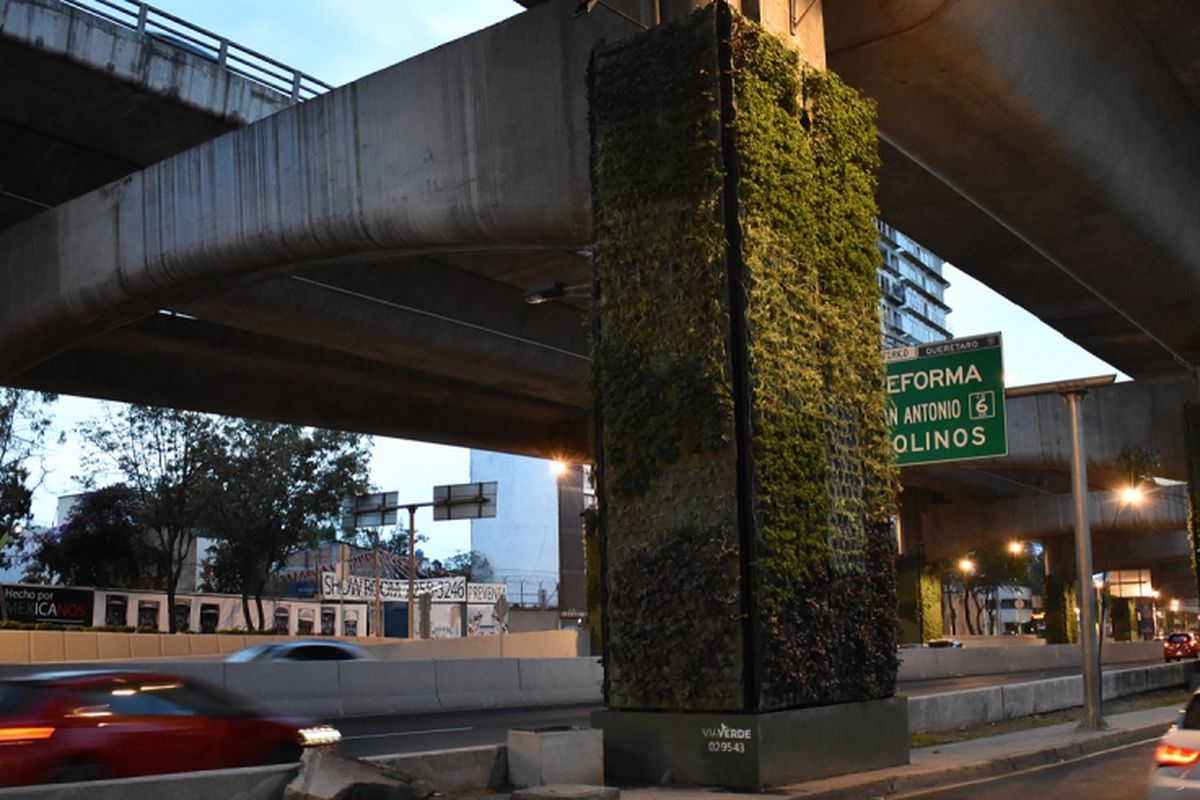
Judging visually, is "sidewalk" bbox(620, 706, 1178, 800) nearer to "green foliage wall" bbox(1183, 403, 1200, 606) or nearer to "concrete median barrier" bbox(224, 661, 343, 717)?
"green foliage wall" bbox(1183, 403, 1200, 606)

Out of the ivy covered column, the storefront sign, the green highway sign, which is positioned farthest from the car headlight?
the storefront sign

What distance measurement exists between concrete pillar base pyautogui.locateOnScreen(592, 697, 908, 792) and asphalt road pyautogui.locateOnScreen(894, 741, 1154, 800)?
Answer: 876 millimetres

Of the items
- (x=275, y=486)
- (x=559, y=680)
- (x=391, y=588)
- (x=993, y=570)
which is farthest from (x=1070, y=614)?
(x=559, y=680)

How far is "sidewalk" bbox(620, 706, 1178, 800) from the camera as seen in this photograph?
12.6 meters

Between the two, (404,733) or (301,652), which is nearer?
(404,733)

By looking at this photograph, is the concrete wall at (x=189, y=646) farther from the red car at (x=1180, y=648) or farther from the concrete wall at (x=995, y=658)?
the red car at (x=1180, y=648)

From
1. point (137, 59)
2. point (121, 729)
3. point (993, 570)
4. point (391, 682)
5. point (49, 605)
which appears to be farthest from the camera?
point (993, 570)

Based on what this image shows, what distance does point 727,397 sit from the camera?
13664 millimetres

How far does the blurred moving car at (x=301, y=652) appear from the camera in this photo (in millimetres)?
25906

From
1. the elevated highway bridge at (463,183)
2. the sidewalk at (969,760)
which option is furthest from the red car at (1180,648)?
the sidewalk at (969,760)

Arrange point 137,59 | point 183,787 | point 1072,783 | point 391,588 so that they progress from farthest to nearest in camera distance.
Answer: point 391,588 < point 137,59 < point 1072,783 < point 183,787

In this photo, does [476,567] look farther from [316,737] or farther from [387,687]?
[316,737]

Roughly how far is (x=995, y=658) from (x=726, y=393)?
43.7 m

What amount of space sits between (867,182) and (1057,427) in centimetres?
2476
